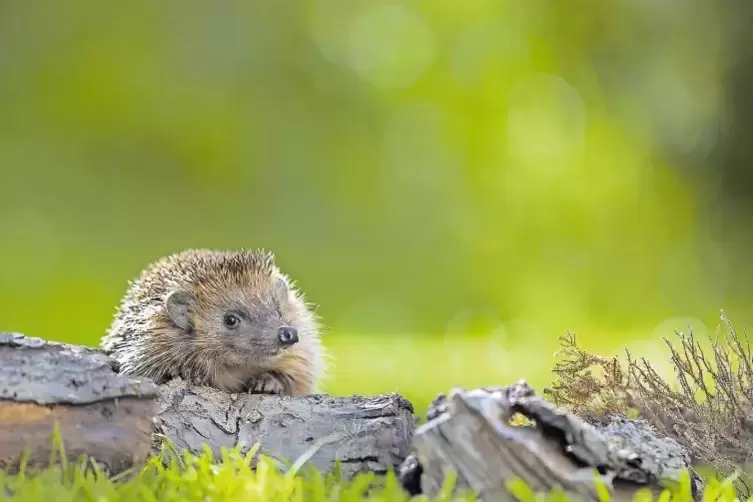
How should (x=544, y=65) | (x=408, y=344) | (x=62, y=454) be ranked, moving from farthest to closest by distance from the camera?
(x=544, y=65)
(x=408, y=344)
(x=62, y=454)

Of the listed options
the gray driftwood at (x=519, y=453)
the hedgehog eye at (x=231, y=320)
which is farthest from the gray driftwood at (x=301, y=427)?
the hedgehog eye at (x=231, y=320)

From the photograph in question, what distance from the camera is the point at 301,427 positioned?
341 cm

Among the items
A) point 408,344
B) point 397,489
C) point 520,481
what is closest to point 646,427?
point 520,481

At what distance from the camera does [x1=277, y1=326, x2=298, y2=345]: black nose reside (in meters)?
4.04

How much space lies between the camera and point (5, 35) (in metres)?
8.53

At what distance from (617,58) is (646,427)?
6628mm

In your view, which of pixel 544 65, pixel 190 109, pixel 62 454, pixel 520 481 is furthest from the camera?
pixel 544 65

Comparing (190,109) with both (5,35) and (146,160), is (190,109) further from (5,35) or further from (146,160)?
(5,35)

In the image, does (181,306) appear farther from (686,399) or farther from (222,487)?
(686,399)

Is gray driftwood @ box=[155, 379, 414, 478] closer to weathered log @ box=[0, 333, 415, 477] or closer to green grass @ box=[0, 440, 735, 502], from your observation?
weathered log @ box=[0, 333, 415, 477]

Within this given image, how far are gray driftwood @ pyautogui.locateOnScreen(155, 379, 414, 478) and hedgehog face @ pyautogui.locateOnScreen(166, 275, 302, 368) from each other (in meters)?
0.46

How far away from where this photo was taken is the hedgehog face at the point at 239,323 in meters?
4.10

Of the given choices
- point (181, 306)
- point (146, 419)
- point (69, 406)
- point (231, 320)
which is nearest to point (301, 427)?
point (146, 419)

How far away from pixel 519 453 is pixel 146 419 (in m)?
1.31
